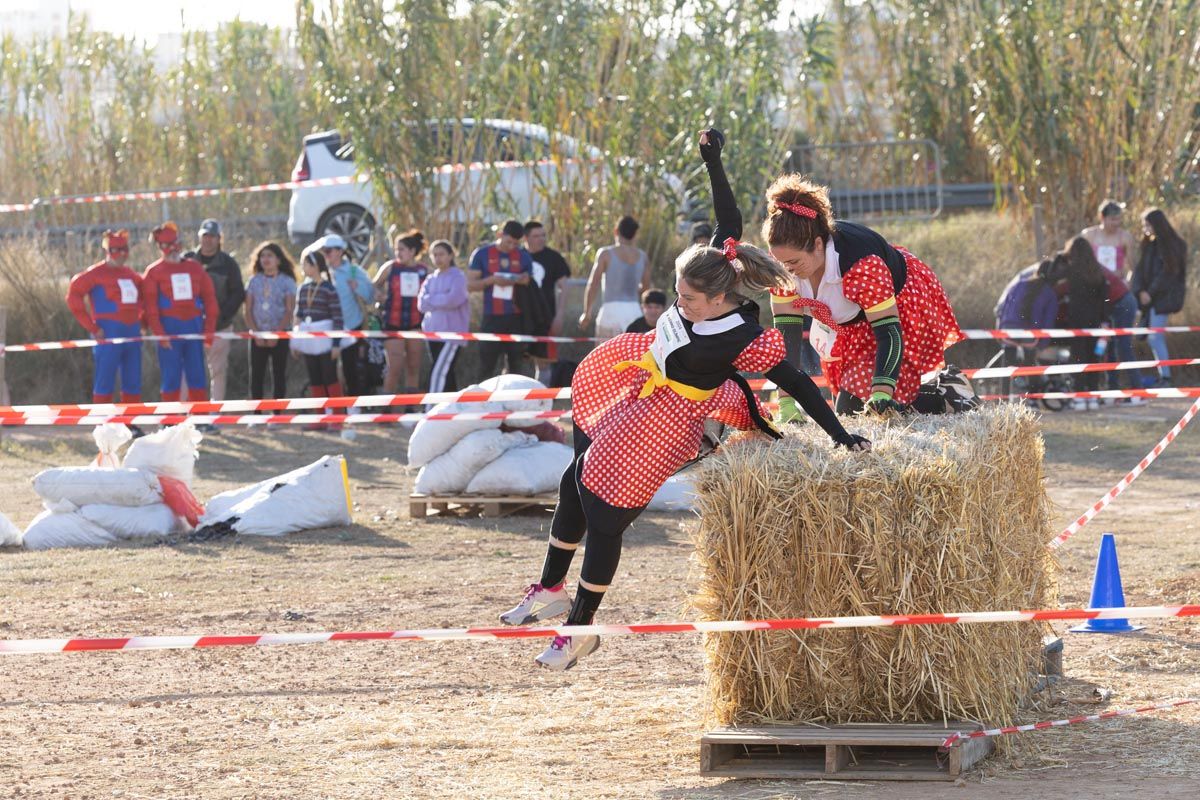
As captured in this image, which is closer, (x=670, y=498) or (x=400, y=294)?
(x=670, y=498)

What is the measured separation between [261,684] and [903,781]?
2.75 m

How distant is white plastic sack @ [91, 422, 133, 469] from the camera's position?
10703 mm

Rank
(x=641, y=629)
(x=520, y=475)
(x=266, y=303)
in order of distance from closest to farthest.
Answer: (x=641, y=629), (x=520, y=475), (x=266, y=303)

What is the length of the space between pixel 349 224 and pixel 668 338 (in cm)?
1544

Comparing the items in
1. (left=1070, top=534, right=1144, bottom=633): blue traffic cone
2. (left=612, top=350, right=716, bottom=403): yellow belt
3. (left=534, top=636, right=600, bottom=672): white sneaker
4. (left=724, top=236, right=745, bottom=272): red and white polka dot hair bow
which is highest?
(left=724, top=236, right=745, bottom=272): red and white polka dot hair bow

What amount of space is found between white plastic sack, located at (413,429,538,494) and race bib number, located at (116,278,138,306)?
Result: 4864mm

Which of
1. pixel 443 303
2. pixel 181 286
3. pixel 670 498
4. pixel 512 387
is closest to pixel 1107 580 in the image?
pixel 670 498

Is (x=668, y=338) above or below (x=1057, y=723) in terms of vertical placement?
above

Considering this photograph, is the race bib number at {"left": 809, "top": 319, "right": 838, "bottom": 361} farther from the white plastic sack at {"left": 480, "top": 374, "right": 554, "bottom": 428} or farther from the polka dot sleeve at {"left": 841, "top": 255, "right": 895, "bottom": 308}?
the white plastic sack at {"left": 480, "top": 374, "right": 554, "bottom": 428}

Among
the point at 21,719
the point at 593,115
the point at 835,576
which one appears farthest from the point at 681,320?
the point at 593,115

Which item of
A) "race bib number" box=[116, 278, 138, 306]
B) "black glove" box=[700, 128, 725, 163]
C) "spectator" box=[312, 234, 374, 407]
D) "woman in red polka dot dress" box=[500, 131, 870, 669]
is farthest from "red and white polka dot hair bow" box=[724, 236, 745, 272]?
"race bib number" box=[116, 278, 138, 306]

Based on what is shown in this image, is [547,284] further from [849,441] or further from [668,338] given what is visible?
[849,441]

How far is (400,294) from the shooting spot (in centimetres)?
1543

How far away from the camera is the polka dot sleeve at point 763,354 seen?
5.74 metres
